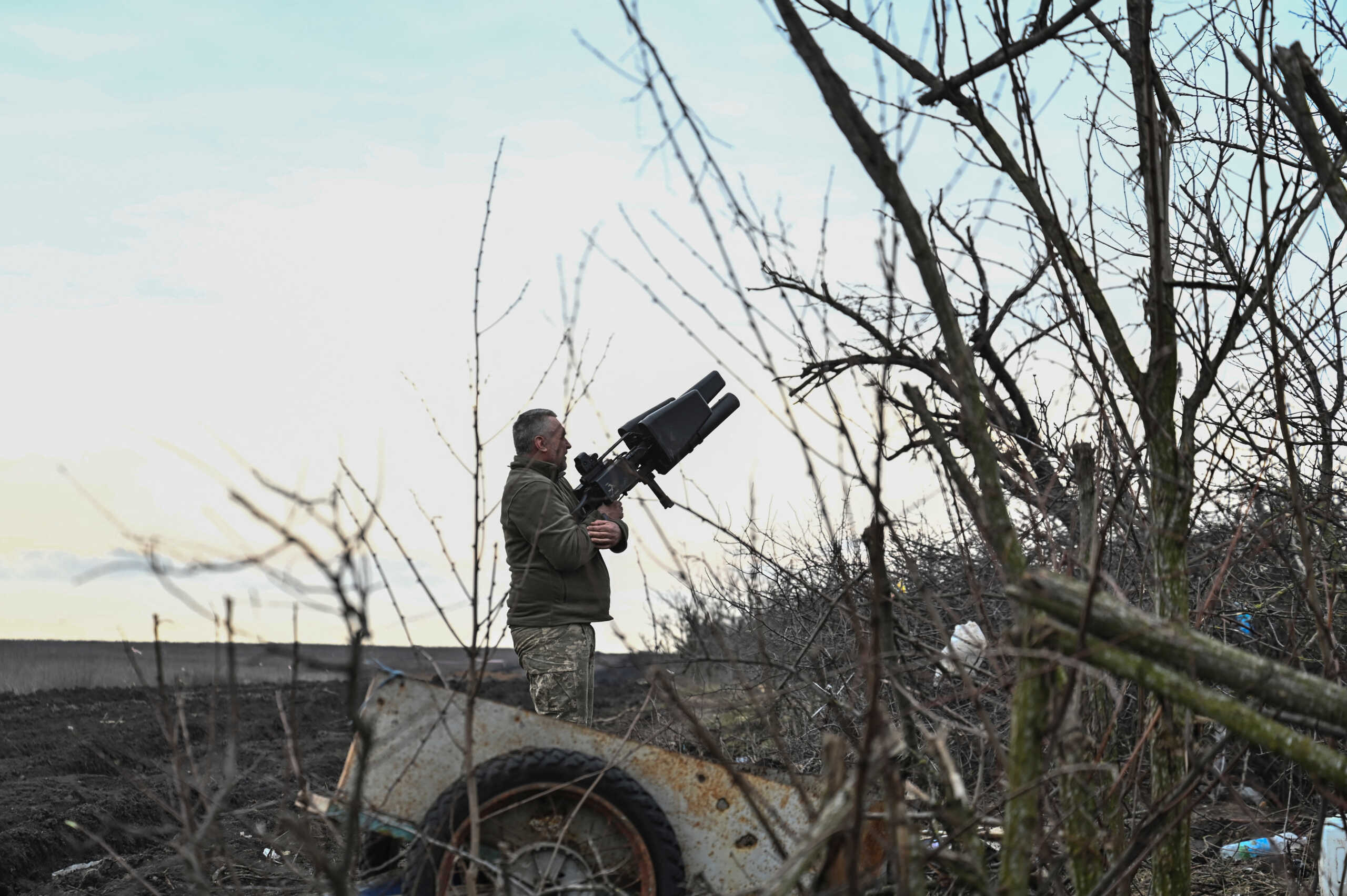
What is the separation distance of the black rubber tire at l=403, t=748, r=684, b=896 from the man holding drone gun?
1.52m

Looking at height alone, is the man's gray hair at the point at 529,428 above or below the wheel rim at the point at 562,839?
above

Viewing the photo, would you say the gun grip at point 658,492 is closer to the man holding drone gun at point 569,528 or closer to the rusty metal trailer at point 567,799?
the man holding drone gun at point 569,528

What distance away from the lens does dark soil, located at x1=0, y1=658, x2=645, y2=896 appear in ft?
17.0

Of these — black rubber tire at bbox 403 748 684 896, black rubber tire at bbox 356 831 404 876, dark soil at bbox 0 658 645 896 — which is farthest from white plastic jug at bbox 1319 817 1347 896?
black rubber tire at bbox 356 831 404 876

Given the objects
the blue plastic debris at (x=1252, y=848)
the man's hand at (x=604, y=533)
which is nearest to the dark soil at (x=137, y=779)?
the man's hand at (x=604, y=533)

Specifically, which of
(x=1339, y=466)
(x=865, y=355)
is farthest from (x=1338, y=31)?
(x=865, y=355)

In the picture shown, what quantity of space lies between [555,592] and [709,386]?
1.23 m

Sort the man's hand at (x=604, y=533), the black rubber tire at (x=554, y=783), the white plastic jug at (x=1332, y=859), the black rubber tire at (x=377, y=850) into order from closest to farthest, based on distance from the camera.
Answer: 1. the black rubber tire at (x=554, y=783)
2. the white plastic jug at (x=1332, y=859)
3. the black rubber tire at (x=377, y=850)
4. the man's hand at (x=604, y=533)

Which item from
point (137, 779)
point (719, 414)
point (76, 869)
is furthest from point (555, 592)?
point (76, 869)

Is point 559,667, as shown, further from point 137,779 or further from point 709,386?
point 137,779

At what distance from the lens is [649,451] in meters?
5.15

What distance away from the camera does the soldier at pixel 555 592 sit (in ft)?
16.0

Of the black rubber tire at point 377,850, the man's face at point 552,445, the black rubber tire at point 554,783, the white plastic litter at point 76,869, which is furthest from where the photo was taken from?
the white plastic litter at point 76,869

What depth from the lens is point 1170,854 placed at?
2.70m
